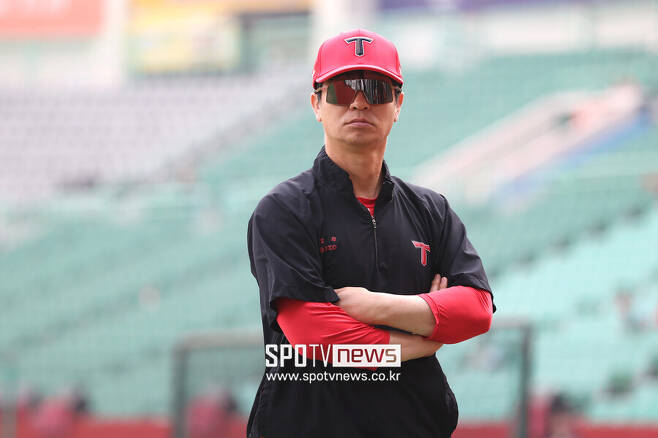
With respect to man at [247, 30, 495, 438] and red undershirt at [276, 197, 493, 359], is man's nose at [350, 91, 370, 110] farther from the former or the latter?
red undershirt at [276, 197, 493, 359]

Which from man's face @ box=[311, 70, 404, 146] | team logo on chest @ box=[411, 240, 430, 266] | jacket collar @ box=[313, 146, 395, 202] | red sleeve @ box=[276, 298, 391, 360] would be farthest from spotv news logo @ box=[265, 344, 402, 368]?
man's face @ box=[311, 70, 404, 146]

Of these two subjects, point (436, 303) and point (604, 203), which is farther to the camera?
point (604, 203)

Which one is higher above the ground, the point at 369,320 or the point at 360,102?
the point at 360,102

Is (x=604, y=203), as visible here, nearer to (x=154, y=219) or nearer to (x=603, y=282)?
(x=603, y=282)

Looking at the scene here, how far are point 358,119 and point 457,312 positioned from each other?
50 cm

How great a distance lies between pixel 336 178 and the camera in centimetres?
208

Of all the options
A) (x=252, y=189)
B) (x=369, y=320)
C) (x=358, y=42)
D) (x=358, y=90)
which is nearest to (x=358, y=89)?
(x=358, y=90)

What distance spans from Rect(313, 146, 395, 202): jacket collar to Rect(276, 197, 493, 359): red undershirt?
10.4 inches

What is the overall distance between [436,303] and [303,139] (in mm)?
13609

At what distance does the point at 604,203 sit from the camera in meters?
9.05

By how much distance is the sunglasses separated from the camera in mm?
2045

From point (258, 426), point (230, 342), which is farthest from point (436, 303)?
point (230, 342)

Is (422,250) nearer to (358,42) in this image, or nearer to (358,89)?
(358,89)

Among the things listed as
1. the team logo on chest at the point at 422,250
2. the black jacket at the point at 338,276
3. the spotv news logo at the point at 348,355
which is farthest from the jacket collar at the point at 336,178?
the spotv news logo at the point at 348,355
